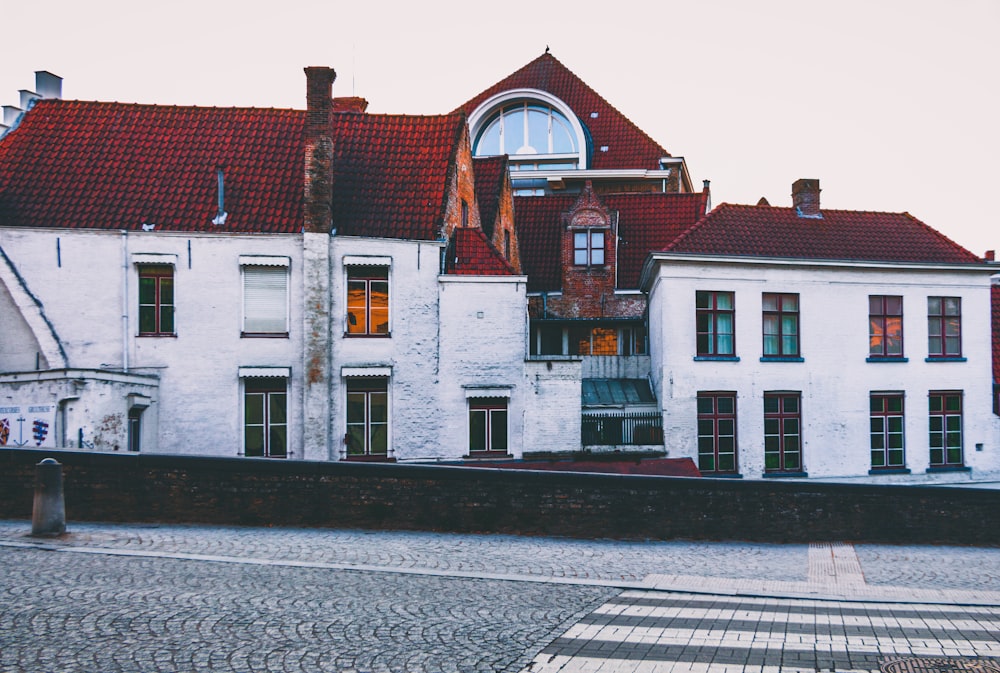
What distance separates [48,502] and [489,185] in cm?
2118

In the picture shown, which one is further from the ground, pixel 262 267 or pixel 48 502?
pixel 262 267

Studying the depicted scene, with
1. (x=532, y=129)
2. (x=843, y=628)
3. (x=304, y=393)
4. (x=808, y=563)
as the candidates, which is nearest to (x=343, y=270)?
(x=304, y=393)

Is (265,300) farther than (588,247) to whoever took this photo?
No

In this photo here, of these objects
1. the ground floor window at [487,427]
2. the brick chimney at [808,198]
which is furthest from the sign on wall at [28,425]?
the brick chimney at [808,198]

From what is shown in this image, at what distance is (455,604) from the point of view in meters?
10.2

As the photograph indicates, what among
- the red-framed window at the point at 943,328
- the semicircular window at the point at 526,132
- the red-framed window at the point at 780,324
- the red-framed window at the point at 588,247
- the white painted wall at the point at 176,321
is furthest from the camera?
the semicircular window at the point at 526,132

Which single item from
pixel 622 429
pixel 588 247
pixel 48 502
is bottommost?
pixel 48 502

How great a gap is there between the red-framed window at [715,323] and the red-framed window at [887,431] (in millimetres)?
4737

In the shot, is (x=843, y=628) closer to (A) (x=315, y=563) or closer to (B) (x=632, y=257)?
(A) (x=315, y=563)

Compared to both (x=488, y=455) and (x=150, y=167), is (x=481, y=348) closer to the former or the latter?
(x=488, y=455)

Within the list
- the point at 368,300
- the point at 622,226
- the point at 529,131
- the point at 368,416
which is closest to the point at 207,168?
the point at 368,300

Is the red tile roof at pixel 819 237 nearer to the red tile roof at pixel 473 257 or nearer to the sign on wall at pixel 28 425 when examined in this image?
the red tile roof at pixel 473 257

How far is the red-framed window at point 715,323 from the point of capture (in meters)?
28.4

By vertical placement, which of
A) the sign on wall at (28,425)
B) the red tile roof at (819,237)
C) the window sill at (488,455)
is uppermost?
the red tile roof at (819,237)
